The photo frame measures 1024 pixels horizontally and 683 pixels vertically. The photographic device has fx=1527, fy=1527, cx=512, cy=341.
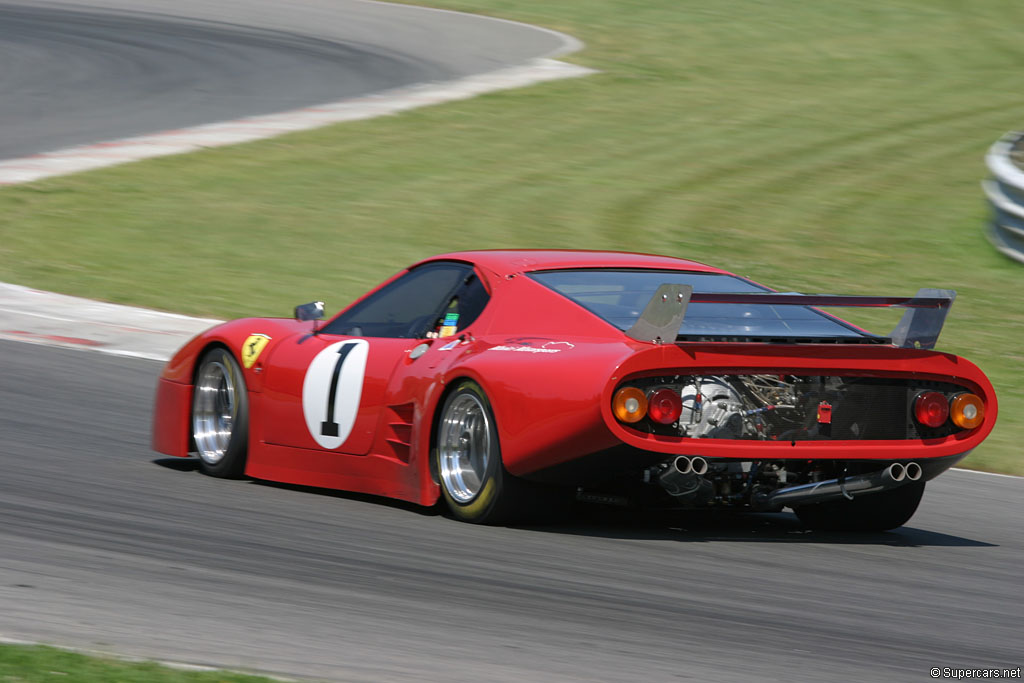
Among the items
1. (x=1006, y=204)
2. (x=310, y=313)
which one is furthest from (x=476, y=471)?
(x=1006, y=204)

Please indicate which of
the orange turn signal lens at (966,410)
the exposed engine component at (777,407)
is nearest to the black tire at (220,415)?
the exposed engine component at (777,407)

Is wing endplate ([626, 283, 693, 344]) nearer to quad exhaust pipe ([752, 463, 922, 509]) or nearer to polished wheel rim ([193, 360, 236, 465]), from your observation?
quad exhaust pipe ([752, 463, 922, 509])

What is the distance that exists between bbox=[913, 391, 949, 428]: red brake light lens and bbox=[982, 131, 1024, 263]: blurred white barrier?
9.12m

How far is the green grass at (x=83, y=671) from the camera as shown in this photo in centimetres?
371

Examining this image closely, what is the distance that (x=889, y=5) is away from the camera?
109 ft

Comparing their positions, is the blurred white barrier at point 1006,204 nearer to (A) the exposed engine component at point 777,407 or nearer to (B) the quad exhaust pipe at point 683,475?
(A) the exposed engine component at point 777,407

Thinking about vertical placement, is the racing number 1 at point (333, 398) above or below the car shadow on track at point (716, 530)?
above

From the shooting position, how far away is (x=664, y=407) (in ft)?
18.3

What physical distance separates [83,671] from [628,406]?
2.37 metres

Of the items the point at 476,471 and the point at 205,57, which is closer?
the point at 476,471

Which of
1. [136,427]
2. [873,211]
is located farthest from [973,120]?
[136,427]

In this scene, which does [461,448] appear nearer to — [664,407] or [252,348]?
[664,407]

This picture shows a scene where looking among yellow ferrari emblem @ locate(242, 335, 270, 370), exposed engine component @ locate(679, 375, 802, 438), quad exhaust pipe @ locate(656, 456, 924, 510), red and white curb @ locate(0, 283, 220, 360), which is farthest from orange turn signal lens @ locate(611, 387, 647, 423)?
red and white curb @ locate(0, 283, 220, 360)

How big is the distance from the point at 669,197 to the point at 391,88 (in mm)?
8400
